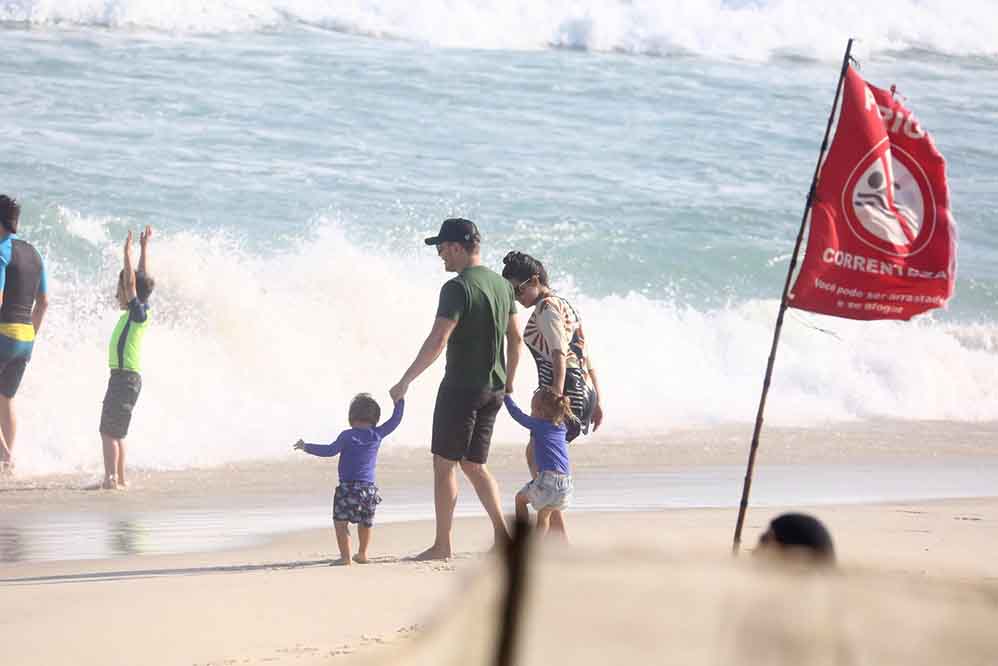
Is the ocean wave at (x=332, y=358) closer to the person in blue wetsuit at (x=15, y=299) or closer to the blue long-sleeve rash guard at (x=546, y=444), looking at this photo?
the person in blue wetsuit at (x=15, y=299)

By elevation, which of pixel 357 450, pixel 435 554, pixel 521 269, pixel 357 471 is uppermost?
pixel 521 269

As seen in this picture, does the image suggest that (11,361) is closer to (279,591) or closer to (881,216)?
(279,591)

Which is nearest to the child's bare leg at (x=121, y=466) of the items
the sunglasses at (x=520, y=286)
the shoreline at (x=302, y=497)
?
the shoreline at (x=302, y=497)

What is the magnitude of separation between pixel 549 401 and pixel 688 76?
84.3 ft

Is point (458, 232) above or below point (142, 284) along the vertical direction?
above

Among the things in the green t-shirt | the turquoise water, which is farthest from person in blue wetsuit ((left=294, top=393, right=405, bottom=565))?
the turquoise water

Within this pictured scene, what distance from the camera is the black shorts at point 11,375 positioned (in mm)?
9891

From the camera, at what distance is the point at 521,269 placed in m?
7.52

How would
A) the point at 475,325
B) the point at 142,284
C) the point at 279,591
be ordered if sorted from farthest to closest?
the point at 142,284, the point at 475,325, the point at 279,591

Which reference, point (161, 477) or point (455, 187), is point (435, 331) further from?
point (455, 187)

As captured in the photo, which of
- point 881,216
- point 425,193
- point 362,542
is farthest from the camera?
point 425,193

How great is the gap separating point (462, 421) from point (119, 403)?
10.8 feet

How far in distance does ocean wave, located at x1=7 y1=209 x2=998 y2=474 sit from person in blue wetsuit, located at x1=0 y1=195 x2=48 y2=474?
109cm

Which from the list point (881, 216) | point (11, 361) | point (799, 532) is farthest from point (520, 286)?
point (799, 532)
